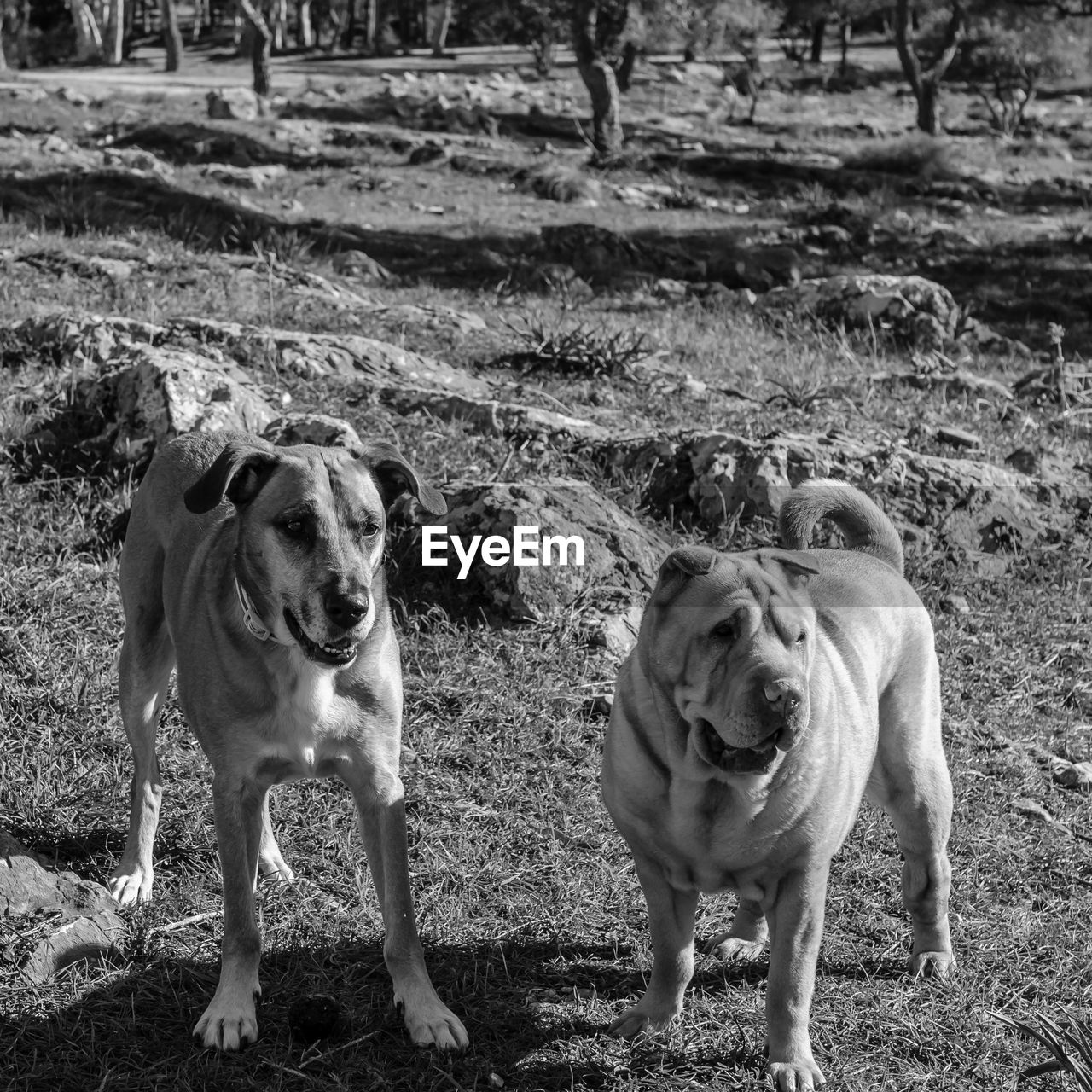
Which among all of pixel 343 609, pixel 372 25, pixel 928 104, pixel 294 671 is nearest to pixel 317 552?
pixel 343 609

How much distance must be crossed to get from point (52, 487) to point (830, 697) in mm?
4744

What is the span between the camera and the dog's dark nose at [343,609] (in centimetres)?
377

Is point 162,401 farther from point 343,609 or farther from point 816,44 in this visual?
point 816,44

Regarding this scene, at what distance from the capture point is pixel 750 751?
3.55m

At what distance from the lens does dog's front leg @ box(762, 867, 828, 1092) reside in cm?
377

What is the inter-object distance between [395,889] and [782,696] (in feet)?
4.76

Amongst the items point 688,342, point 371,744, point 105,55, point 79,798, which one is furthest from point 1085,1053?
point 105,55

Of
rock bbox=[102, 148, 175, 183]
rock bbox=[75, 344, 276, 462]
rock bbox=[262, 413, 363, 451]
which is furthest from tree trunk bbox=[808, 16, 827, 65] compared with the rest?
rock bbox=[262, 413, 363, 451]

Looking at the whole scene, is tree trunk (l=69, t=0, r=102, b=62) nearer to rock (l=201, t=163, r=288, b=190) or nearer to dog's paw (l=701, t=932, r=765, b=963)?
rock (l=201, t=163, r=288, b=190)

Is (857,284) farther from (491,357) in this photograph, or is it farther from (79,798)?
(79,798)

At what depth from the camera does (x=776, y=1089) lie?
379cm

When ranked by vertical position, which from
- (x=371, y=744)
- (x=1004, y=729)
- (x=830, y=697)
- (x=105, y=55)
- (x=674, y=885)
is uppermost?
(x=105, y=55)

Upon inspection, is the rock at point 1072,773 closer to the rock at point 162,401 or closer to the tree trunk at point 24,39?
the rock at point 162,401

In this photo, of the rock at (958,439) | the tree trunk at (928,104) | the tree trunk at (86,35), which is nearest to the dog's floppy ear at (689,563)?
the rock at (958,439)
